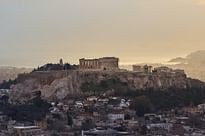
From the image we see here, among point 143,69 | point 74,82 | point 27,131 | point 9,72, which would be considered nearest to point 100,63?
point 143,69

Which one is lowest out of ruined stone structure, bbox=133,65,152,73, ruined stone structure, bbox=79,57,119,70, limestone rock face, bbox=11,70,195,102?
limestone rock face, bbox=11,70,195,102

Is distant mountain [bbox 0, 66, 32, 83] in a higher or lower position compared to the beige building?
higher

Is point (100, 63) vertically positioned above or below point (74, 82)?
above

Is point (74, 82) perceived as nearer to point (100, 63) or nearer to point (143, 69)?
point (100, 63)

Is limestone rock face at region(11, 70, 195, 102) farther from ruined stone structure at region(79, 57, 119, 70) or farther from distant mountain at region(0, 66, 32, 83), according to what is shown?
distant mountain at region(0, 66, 32, 83)

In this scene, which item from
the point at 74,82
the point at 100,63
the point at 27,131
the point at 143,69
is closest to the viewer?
the point at 27,131

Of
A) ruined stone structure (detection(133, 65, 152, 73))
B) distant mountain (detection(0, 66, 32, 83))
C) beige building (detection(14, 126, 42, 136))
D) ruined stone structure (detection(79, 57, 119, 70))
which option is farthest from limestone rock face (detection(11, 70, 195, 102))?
distant mountain (detection(0, 66, 32, 83))

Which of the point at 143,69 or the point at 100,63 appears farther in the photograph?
the point at 143,69
